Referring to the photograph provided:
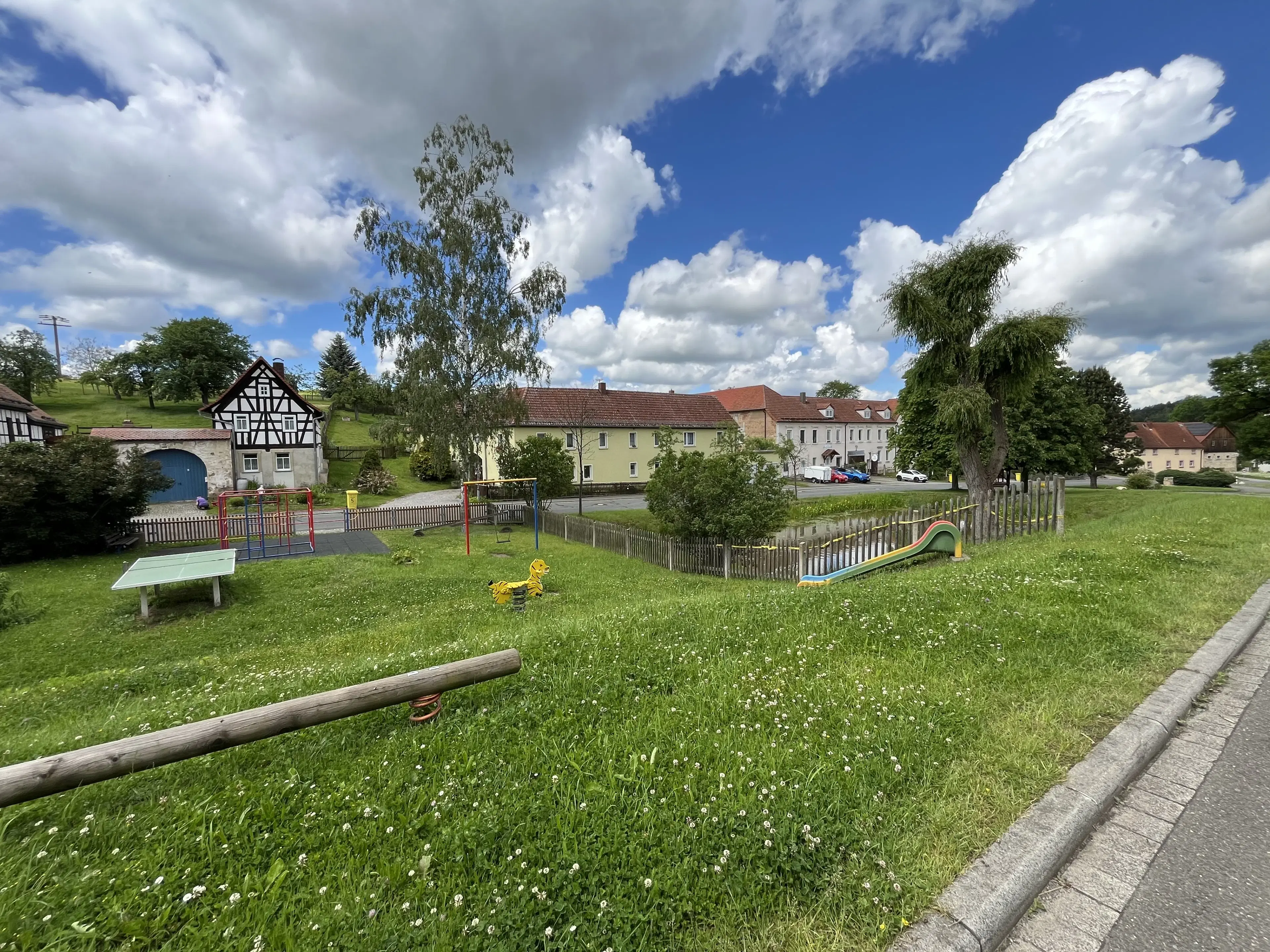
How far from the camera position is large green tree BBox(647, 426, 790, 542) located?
14.2 meters

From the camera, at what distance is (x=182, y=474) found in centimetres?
3044

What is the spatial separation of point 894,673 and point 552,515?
1971 centimetres

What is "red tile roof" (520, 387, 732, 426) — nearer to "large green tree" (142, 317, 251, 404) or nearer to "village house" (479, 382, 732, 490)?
"village house" (479, 382, 732, 490)

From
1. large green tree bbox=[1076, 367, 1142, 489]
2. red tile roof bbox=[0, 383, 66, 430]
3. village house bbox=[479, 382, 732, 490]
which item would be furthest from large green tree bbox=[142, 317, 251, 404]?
large green tree bbox=[1076, 367, 1142, 489]

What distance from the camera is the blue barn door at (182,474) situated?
2992 cm

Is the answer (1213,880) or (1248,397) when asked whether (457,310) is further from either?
(1248,397)

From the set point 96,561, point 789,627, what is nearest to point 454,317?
point 96,561

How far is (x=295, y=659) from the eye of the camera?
7.07 m

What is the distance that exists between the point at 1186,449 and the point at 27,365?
13918 cm

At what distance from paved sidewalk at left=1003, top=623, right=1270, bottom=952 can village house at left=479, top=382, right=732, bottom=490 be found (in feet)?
114

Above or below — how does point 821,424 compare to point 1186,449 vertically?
above

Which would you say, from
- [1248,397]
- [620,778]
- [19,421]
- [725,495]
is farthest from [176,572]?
[1248,397]

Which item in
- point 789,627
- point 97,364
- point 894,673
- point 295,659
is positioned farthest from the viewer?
point 97,364

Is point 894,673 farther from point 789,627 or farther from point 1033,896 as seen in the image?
point 1033,896
